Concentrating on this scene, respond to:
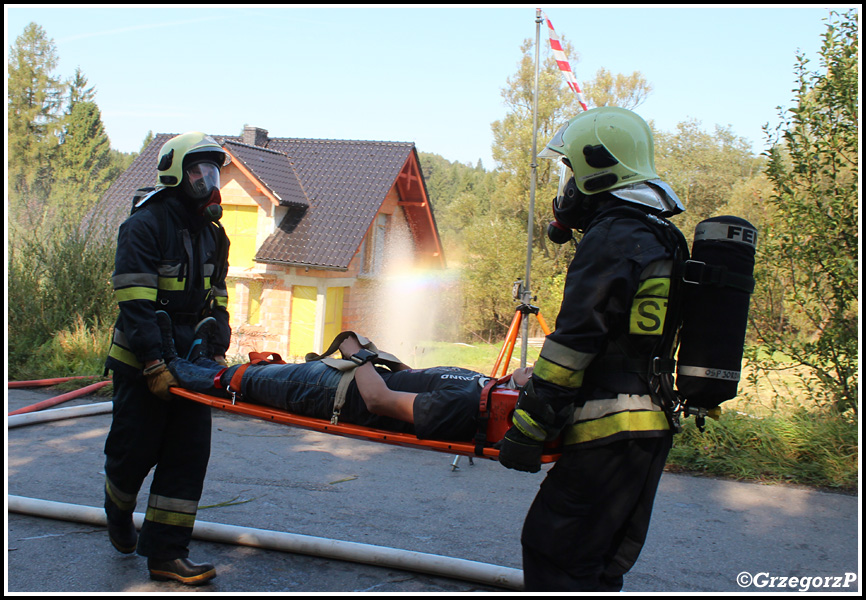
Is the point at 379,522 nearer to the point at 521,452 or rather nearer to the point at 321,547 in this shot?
the point at 321,547

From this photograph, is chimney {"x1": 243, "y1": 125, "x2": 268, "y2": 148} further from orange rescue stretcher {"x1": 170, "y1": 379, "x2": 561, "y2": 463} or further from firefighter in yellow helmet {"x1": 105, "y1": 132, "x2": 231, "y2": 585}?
orange rescue stretcher {"x1": 170, "y1": 379, "x2": 561, "y2": 463}

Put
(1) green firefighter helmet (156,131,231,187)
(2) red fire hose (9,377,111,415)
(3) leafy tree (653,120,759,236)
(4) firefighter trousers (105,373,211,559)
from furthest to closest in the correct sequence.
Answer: (3) leafy tree (653,120,759,236) → (2) red fire hose (9,377,111,415) → (1) green firefighter helmet (156,131,231,187) → (4) firefighter trousers (105,373,211,559)

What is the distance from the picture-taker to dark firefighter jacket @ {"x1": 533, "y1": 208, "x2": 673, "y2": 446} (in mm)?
2457

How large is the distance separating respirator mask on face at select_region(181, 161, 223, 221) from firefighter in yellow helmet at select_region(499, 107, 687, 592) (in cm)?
218

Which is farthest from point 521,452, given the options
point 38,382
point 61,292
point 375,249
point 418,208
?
point 418,208

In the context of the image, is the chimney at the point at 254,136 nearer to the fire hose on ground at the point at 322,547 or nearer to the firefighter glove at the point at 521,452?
the fire hose on ground at the point at 322,547

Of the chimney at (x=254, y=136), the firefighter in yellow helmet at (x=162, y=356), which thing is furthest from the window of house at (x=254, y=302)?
the firefighter in yellow helmet at (x=162, y=356)

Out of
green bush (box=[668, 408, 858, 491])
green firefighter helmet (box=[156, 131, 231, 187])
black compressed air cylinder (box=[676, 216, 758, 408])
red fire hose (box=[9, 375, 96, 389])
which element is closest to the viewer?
black compressed air cylinder (box=[676, 216, 758, 408])

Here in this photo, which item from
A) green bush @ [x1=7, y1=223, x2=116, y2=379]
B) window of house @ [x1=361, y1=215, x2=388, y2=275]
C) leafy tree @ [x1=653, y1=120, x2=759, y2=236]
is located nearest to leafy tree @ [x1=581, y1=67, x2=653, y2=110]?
leafy tree @ [x1=653, y1=120, x2=759, y2=236]

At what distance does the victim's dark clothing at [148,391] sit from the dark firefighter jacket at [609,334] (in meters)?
2.13

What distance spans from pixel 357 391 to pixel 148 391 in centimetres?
123

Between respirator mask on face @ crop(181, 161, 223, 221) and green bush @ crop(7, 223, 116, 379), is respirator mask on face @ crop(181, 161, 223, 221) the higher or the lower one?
the higher one

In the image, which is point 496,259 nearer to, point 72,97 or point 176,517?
point 176,517

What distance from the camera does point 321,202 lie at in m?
17.0
